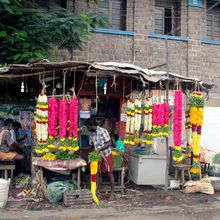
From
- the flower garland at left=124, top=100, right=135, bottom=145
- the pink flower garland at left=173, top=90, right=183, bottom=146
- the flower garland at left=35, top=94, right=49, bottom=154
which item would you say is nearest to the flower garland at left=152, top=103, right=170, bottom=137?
the pink flower garland at left=173, top=90, right=183, bottom=146

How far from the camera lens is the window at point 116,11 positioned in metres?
12.6

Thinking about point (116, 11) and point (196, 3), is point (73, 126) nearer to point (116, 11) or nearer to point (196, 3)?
point (116, 11)

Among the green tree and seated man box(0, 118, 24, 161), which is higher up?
the green tree

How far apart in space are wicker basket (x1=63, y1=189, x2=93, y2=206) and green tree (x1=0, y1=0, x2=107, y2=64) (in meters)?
4.30

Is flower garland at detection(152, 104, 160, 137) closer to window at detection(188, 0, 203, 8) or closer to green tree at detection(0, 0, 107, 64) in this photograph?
green tree at detection(0, 0, 107, 64)

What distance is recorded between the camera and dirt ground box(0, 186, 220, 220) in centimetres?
654

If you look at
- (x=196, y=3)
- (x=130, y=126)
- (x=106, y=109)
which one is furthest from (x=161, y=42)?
(x=130, y=126)

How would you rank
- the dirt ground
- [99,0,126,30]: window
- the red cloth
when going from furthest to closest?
[99,0,126,30]: window → the red cloth → the dirt ground

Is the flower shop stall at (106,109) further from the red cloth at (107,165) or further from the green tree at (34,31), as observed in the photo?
Result: the green tree at (34,31)

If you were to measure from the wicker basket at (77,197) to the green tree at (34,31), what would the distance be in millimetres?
4301

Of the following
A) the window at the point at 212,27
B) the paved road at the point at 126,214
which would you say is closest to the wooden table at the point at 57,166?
the paved road at the point at 126,214

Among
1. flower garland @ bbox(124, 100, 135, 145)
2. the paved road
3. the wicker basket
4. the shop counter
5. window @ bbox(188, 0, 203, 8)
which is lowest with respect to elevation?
the paved road

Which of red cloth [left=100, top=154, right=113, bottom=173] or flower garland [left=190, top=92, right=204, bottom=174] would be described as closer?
red cloth [left=100, top=154, right=113, bottom=173]

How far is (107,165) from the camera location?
7.75m
